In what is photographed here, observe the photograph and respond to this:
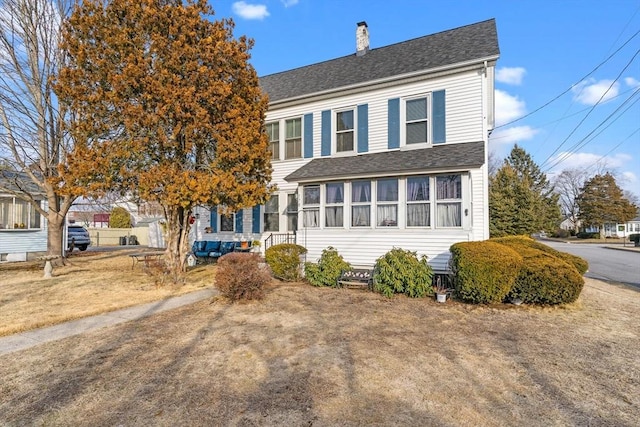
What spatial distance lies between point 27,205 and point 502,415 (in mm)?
20203

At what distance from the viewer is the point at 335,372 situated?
4.23 meters

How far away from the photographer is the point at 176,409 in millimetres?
3396

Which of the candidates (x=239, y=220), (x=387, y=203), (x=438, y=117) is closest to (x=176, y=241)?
(x=239, y=220)

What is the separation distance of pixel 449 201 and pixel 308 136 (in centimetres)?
605

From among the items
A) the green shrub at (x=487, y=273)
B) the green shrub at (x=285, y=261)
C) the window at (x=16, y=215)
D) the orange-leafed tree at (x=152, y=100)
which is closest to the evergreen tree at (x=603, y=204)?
the green shrub at (x=487, y=273)

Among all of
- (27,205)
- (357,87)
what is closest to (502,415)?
(357,87)

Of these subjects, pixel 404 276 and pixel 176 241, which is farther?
pixel 176 241

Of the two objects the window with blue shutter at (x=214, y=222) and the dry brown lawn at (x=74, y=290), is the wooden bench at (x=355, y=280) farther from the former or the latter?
the window with blue shutter at (x=214, y=222)

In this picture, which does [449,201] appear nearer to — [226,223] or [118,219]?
[226,223]

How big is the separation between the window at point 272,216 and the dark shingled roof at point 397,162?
7.05 feet

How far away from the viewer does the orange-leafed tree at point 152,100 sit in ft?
29.0

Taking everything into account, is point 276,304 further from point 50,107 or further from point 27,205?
point 27,205

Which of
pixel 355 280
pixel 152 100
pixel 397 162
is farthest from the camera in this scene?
pixel 397 162

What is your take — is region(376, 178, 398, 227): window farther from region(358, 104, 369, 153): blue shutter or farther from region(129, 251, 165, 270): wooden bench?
region(129, 251, 165, 270): wooden bench
